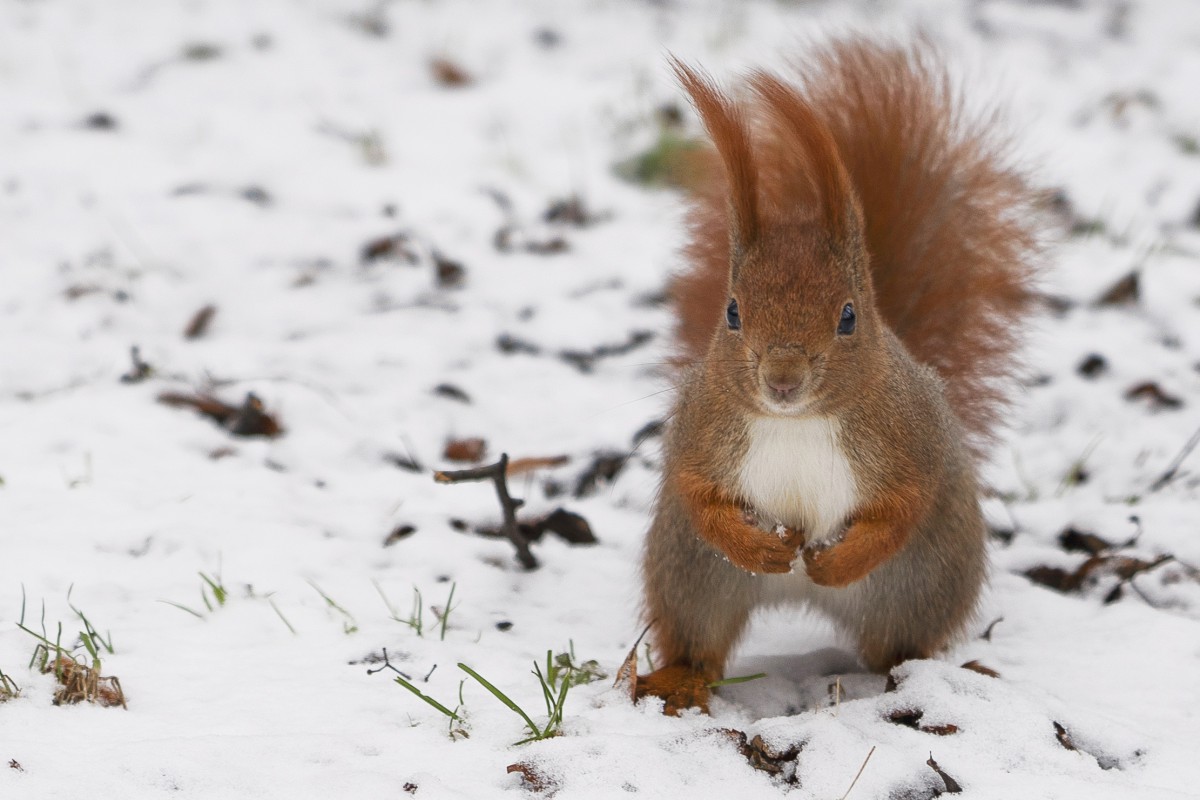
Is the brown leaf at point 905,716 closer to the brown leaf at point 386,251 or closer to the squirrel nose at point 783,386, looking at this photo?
the squirrel nose at point 783,386

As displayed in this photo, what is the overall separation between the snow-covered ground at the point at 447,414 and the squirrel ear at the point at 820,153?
0.66 meters

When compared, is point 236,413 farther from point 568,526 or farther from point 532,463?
point 568,526

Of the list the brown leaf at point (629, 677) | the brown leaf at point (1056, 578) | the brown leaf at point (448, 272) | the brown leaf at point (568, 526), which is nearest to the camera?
the brown leaf at point (629, 677)

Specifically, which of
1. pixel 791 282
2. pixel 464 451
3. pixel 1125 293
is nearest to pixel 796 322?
pixel 791 282

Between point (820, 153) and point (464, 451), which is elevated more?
point (820, 153)

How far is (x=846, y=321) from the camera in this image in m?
1.61

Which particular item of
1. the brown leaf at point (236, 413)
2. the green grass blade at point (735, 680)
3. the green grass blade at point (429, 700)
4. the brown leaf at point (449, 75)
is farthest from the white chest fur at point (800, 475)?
the brown leaf at point (449, 75)

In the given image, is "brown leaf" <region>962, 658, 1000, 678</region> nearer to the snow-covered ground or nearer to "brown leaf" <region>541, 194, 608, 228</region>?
the snow-covered ground

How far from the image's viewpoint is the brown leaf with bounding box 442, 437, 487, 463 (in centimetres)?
259

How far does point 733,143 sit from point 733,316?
0.24 meters

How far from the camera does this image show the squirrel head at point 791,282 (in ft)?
5.03

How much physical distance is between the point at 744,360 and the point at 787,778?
543mm

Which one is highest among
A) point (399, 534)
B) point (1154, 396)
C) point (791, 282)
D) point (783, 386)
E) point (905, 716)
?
point (791, 282)

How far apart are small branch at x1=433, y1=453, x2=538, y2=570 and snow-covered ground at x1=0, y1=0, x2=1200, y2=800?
1.9 inches
